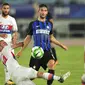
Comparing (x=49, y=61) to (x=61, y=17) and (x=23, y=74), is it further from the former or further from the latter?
(x=61, y=17)

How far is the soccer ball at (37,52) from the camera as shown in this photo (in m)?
13.2

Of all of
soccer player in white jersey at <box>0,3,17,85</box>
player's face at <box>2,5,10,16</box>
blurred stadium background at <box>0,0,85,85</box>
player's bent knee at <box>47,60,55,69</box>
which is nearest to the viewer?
player's bent knee at <box>47,60,55,69</box>

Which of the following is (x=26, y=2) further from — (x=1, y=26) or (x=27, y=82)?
(x=27, y=82)

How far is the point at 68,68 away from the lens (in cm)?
1936

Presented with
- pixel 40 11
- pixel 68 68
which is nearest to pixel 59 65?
pixel 68 68

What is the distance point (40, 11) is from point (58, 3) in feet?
85.9

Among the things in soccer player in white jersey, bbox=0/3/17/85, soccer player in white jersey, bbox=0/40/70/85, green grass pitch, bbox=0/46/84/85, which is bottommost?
green grass pitch, bbox=0/46/84/85

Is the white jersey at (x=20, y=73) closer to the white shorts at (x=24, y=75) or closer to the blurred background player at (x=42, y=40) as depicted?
the white shorts at (x=24, y=75)

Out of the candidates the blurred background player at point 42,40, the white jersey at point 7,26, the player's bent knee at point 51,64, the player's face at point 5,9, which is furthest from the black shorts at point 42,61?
the player's face at point 5,9

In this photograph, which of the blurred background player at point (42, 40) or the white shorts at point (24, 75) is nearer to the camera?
the white shorts at point (24, 75)

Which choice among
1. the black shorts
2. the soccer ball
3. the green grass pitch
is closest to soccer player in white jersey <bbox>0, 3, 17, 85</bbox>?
the green grass pitch

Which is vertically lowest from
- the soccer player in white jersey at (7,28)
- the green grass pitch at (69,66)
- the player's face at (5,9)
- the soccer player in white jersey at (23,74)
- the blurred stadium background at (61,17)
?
the blurred stadium background at (61,17)

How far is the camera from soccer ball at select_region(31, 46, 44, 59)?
520 inches

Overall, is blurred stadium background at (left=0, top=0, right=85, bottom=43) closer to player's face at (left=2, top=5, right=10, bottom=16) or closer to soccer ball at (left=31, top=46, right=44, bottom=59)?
player's face at (left=2, top=5, right=10, bottom=16)
